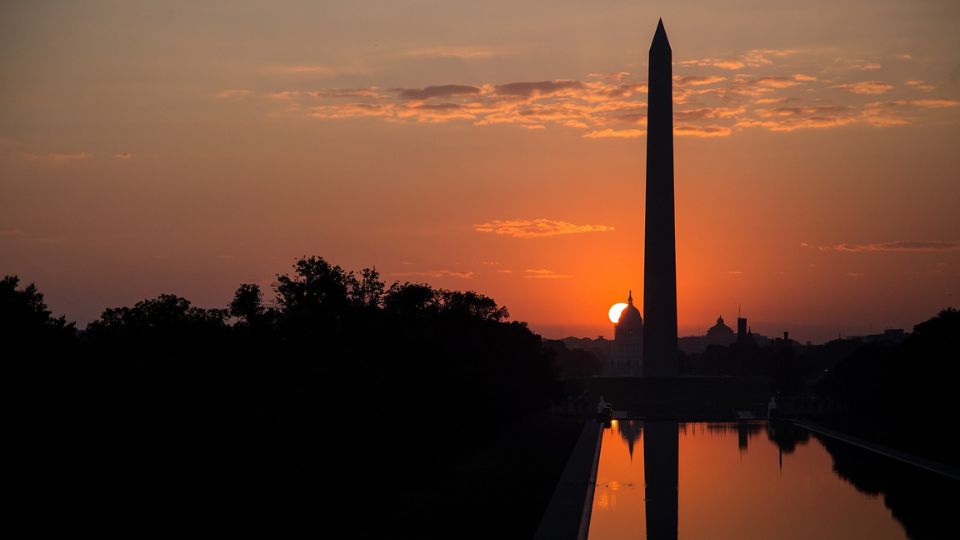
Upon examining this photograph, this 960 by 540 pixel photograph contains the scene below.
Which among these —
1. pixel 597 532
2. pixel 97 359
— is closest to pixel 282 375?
pixel 97 359

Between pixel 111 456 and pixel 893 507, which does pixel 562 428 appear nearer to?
pixel 893 507

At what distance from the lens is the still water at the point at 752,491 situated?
3619 centimetres

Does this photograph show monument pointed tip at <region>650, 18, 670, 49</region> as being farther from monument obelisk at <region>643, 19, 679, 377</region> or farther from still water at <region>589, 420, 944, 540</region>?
still water at <region>589, 420, 944, 540</region>

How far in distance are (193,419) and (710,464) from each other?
97.4ft

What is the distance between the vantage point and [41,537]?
24.2 m

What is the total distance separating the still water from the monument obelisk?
33530mm

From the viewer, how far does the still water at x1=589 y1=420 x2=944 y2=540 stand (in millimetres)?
36188

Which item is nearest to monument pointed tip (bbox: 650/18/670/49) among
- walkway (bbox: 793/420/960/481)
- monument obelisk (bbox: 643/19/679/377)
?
monument obelisk (bbox: 643/19/679/377)

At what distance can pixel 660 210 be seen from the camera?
10231cm

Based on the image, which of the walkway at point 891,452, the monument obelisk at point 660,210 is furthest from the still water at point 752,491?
the monument obelisk at point 660,210

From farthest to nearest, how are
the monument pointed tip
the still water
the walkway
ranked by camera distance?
the monument pointed tip < the walkway < the still water

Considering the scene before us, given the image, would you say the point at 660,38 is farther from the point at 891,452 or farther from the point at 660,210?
the point at 891,452

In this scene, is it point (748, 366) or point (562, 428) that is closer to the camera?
point (562, 428)

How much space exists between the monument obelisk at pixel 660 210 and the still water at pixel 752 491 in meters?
33.5
